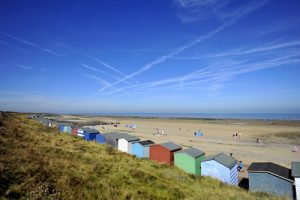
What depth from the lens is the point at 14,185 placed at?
7.23m

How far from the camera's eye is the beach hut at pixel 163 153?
683 inches

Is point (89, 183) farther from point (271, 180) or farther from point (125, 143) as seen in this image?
point (125, 143)

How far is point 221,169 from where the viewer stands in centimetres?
1378

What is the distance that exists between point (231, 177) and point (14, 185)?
11.6m

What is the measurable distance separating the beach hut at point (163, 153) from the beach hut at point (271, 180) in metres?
6.34

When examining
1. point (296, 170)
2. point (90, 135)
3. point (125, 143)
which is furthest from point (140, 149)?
point (296, 170)

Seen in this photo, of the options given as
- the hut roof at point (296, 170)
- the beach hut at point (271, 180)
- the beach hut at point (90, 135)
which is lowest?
the beach hut at point (271, 180)

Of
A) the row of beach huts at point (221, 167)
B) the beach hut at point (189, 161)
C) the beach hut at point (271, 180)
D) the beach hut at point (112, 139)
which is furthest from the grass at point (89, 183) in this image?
the beach hut at point (112, 139)

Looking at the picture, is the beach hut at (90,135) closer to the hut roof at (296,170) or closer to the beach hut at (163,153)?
the beach hut at (163,153)

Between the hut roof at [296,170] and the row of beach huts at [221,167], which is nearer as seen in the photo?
the hut roof at [296,170]

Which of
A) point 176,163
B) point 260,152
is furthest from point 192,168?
point 260,152

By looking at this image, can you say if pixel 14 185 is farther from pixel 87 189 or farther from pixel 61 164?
pixel 61 164

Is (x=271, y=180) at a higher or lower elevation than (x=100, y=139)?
lower

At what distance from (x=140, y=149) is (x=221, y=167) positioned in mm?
8329
